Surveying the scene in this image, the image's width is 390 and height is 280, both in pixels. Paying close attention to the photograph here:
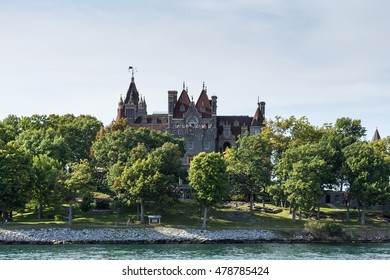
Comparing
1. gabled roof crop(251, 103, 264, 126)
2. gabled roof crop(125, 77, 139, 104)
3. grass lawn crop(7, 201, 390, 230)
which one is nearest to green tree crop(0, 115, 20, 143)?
grass lawn crop(7, 201, 390, 230)

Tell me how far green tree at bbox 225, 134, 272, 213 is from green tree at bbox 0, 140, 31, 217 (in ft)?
91.8

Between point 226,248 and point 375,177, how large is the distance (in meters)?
26.3

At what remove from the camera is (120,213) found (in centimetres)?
7919

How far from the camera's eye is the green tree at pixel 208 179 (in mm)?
74562

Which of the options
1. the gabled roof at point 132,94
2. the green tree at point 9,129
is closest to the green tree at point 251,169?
the gabled roof at point 132,94

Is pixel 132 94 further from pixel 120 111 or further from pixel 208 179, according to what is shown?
pixel 208 179

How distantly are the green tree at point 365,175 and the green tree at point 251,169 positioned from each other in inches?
458

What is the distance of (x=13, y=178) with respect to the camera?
7075 cm

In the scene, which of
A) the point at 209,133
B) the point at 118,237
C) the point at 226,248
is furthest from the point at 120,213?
the point at 209,133

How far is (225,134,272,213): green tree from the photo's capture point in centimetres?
8306

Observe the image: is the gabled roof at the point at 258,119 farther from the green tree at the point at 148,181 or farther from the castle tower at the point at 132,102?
the green tree at the point at 148,181

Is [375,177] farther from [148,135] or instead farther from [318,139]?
[148,135]

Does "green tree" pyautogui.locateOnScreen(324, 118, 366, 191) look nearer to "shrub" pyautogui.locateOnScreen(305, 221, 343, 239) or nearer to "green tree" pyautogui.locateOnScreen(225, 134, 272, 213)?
"green tree" pyautogui.locateOnScreen(225, 134, 272, 213)

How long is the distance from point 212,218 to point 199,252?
19.5 m
